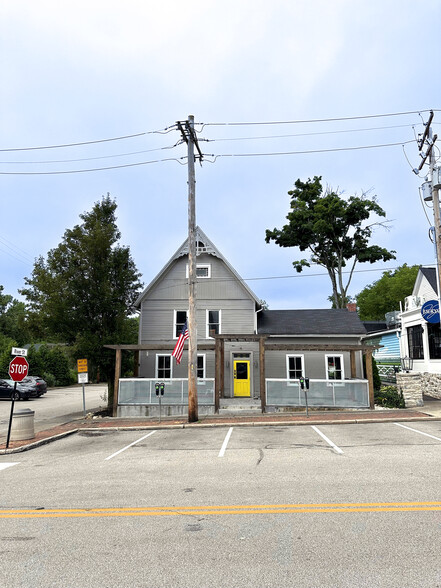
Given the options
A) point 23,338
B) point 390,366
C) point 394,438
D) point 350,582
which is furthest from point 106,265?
point 23,338

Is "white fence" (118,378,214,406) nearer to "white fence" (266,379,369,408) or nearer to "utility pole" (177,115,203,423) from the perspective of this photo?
"white fence" (266,379,369,408)

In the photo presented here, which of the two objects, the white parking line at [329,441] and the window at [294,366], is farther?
the window at [294,366]

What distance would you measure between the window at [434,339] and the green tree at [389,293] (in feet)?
Result: 89.1

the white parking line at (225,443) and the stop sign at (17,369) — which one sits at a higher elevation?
the stop sign at (17,369)

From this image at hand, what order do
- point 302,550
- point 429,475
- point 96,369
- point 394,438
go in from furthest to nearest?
point 96,369, point 394,438, point 429,475, point 302,550

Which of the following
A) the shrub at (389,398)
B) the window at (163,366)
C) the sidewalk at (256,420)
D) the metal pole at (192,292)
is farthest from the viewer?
the window at (163,366)

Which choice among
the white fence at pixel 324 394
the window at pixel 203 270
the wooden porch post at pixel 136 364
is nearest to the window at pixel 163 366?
the wooden porch post at pixel 136 364

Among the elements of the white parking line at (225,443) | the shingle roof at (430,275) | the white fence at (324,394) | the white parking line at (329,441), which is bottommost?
the white parking line at (225,443)

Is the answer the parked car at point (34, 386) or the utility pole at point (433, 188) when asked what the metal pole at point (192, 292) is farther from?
the parked car at point (34, 386)

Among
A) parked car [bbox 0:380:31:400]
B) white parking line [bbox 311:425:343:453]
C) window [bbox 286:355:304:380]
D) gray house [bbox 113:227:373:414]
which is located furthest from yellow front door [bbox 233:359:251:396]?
parked car [bbox 0:380:31:400]

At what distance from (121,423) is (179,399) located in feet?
11.4

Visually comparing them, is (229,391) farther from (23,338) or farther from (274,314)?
(23,338)

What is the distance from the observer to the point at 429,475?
7.57m

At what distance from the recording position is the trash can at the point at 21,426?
13.5m
